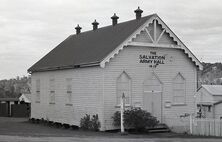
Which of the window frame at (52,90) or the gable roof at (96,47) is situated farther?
the window frame at (52,90)

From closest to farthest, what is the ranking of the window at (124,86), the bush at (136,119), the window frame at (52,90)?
the bush at (136,119)
the window at (124,86)
the window frame at (52,90)

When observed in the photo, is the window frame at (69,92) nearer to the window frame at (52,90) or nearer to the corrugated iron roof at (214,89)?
the window frame at (52,90)

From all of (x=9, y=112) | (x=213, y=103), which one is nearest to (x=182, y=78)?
(x=9, y=112)

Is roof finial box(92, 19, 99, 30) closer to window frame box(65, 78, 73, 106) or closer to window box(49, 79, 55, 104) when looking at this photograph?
window box(49, 79, 55, 104)

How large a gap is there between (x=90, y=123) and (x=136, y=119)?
10.1 ft

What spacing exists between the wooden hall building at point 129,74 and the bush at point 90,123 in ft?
1.20

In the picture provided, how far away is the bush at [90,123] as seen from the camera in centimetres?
2817

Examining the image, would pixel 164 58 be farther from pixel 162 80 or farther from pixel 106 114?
pixel 106 114

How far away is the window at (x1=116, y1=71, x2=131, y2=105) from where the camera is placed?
93.5ft

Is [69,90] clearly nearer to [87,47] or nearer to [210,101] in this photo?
[87,47]

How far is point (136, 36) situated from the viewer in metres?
29.0

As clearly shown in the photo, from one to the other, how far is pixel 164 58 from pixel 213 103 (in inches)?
2159

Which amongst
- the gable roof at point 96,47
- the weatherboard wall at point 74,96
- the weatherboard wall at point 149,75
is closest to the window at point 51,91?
the weatherboard wall at point 74,96

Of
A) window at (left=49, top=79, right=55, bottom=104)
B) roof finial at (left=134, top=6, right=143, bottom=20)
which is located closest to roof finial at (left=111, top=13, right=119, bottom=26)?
roof finial at (left=134, top=6, right=143, bottom=20)
